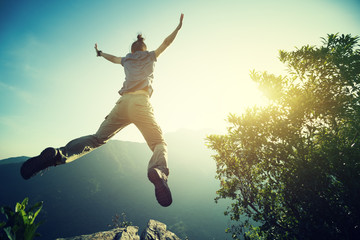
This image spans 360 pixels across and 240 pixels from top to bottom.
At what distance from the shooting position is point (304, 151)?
6.69 meters

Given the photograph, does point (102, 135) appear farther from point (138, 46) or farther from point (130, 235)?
point (130, 235)

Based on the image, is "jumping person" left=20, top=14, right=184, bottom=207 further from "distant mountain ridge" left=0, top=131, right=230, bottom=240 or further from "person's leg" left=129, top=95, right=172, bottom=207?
"distant mountain ridge" left=0, top=131, right=230, bottom=240

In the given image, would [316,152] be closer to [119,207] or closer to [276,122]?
[276,122]

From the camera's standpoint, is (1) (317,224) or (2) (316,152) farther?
(2) (316,152)

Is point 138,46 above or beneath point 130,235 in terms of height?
above

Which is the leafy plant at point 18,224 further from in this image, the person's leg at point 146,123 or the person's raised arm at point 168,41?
the person's raised arm at point 168,41

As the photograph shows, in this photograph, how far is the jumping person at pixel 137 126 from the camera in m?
2.45

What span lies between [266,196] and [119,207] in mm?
132166

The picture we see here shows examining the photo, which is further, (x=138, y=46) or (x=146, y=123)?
(x=138, y=46)

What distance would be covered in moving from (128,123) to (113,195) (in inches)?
5752

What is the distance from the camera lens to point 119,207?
117 m

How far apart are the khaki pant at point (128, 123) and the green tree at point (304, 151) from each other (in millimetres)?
5563

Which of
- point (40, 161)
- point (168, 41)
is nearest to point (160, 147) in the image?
point (40, 161)

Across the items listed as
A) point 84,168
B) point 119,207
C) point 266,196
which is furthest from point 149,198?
point 266,196
